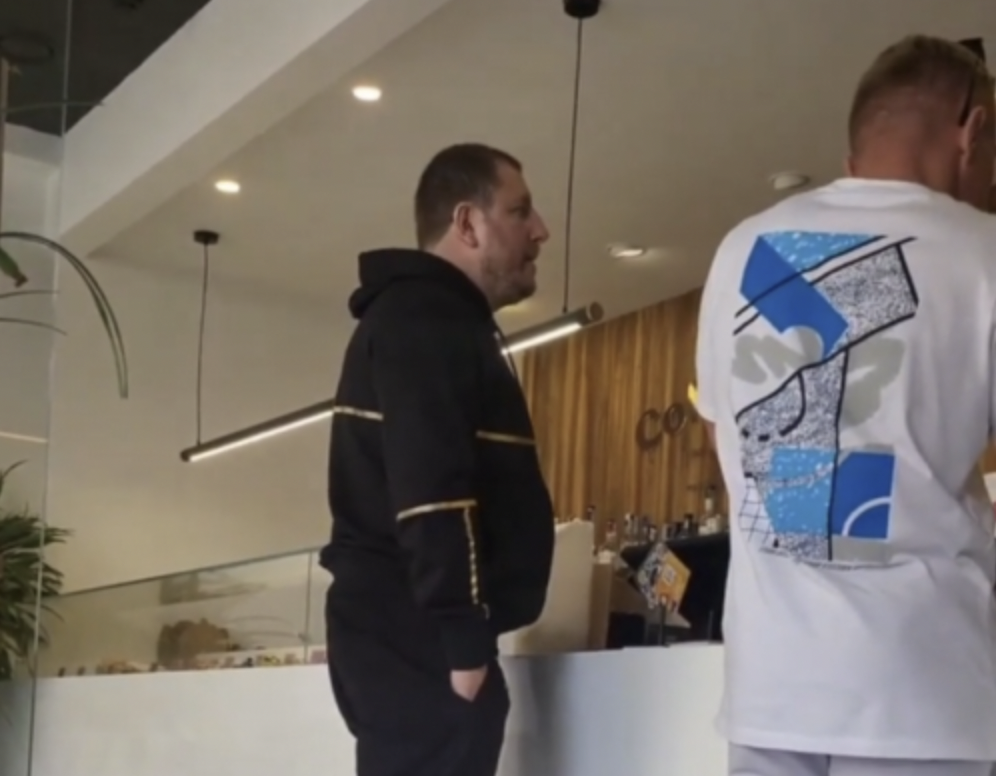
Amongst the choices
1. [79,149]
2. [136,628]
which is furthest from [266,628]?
[79,149]

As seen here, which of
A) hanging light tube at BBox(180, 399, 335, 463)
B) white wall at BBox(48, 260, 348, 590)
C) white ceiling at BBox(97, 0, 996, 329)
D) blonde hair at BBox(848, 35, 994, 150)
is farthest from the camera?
white wall at BBox(48, 260, 348, 590)

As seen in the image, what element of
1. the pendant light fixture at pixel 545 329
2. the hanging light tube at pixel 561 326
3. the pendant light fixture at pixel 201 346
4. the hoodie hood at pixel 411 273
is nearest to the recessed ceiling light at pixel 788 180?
the pendant light fixture at pixel 545 329

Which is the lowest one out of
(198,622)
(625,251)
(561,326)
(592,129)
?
(198,622)

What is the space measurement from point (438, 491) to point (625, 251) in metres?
4.30

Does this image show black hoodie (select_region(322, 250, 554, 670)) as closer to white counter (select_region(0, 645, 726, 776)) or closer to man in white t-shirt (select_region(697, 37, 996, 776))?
white counter (select_region(0, 645, 726, 776))

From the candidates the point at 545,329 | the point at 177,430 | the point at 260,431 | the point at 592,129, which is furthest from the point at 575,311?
the point at 177,430

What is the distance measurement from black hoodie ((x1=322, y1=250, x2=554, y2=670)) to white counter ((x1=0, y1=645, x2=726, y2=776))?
0.21 meters

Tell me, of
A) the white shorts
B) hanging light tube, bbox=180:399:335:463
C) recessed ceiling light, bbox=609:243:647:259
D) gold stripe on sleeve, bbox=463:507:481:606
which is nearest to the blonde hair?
the white shorts

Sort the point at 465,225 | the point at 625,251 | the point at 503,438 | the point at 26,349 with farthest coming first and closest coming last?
the point at 625,251
the point at 26,349
the point at 465,225
the point at 503,438

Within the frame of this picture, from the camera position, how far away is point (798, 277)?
139 centimetres

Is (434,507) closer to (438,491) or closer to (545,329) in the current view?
(438,491)

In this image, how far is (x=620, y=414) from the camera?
6910mm

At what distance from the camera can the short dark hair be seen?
6.84ft

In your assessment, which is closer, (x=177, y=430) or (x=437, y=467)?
(x=437, y=467)
